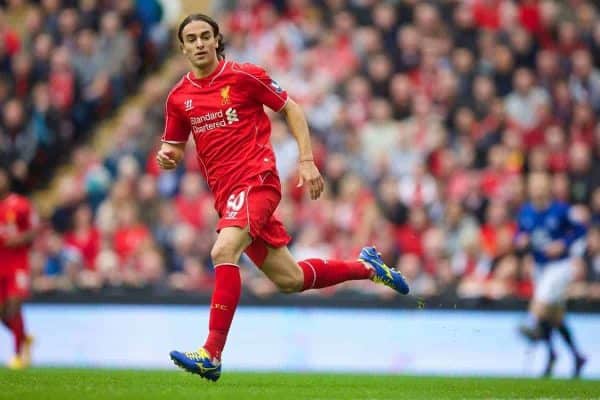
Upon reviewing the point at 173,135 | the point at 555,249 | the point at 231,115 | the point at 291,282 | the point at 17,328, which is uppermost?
the point at 231,115

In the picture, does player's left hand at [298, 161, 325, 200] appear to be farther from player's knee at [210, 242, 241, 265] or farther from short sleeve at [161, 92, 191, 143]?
short sleeve at [161, 92, 191, 143]

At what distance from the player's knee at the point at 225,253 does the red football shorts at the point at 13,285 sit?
5683 mm

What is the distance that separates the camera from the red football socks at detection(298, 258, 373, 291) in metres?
9.57

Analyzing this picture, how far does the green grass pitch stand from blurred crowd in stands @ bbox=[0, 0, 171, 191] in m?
7.86

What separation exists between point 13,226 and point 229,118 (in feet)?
17.9

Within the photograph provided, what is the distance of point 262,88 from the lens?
9219 millimetres

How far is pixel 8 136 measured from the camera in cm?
1847

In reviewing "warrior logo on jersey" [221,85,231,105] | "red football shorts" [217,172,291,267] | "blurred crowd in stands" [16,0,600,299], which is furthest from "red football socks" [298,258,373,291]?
"blurred crowd in stands" [16,0,600,299]

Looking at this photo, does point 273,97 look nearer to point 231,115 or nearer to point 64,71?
point 231,115

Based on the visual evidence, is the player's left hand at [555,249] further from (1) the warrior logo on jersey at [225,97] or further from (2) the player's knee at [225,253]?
(2) the player's knee at [225,253]

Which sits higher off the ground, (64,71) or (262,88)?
(64,71)

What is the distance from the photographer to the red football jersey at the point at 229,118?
29.9 feet

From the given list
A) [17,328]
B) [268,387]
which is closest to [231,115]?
[268,387]

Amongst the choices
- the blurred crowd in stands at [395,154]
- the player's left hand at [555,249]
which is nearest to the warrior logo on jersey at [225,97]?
the player's left hand at [555,249]
